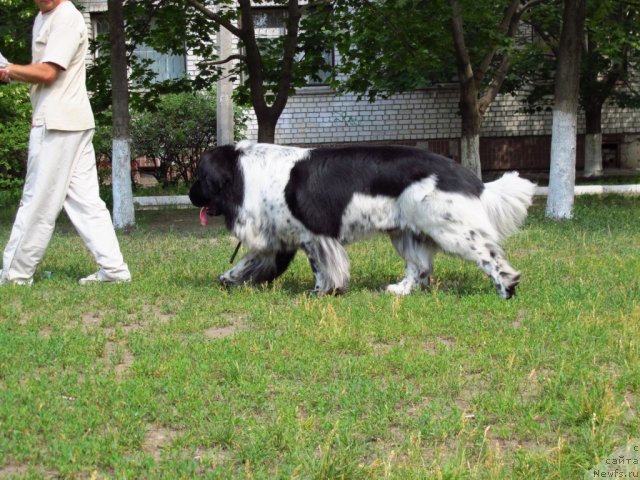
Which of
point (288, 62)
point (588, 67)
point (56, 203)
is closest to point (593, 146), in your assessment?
point (588, 67)

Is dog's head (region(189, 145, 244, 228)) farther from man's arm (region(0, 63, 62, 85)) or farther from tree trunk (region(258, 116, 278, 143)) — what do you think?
tree trunk (region(258, 116, 278, 143))

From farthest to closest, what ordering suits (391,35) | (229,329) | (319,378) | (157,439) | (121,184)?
(391,35) < (121,184) < (229,329) < (319,378) < (157,439)

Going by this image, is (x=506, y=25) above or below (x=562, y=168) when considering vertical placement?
above

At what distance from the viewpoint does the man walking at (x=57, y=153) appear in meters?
7.56

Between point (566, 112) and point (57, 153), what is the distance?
26.3 feet

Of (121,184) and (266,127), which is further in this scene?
(266,127)

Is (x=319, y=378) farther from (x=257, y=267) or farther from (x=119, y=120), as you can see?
(x=119, y=120)

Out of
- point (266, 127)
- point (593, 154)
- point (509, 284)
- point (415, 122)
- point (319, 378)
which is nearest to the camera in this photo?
point (319, 378)

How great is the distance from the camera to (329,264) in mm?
7289

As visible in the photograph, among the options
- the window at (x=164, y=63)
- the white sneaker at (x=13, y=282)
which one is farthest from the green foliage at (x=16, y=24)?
the window at (x=164, y=63)

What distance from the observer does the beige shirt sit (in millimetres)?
7539

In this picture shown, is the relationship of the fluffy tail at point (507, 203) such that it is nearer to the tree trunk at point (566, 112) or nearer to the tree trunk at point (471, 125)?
the tree trunk at point (566, 112)

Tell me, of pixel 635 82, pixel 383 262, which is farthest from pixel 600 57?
pixel 383 262

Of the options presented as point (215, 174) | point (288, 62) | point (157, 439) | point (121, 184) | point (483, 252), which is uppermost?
point (288, 62)
